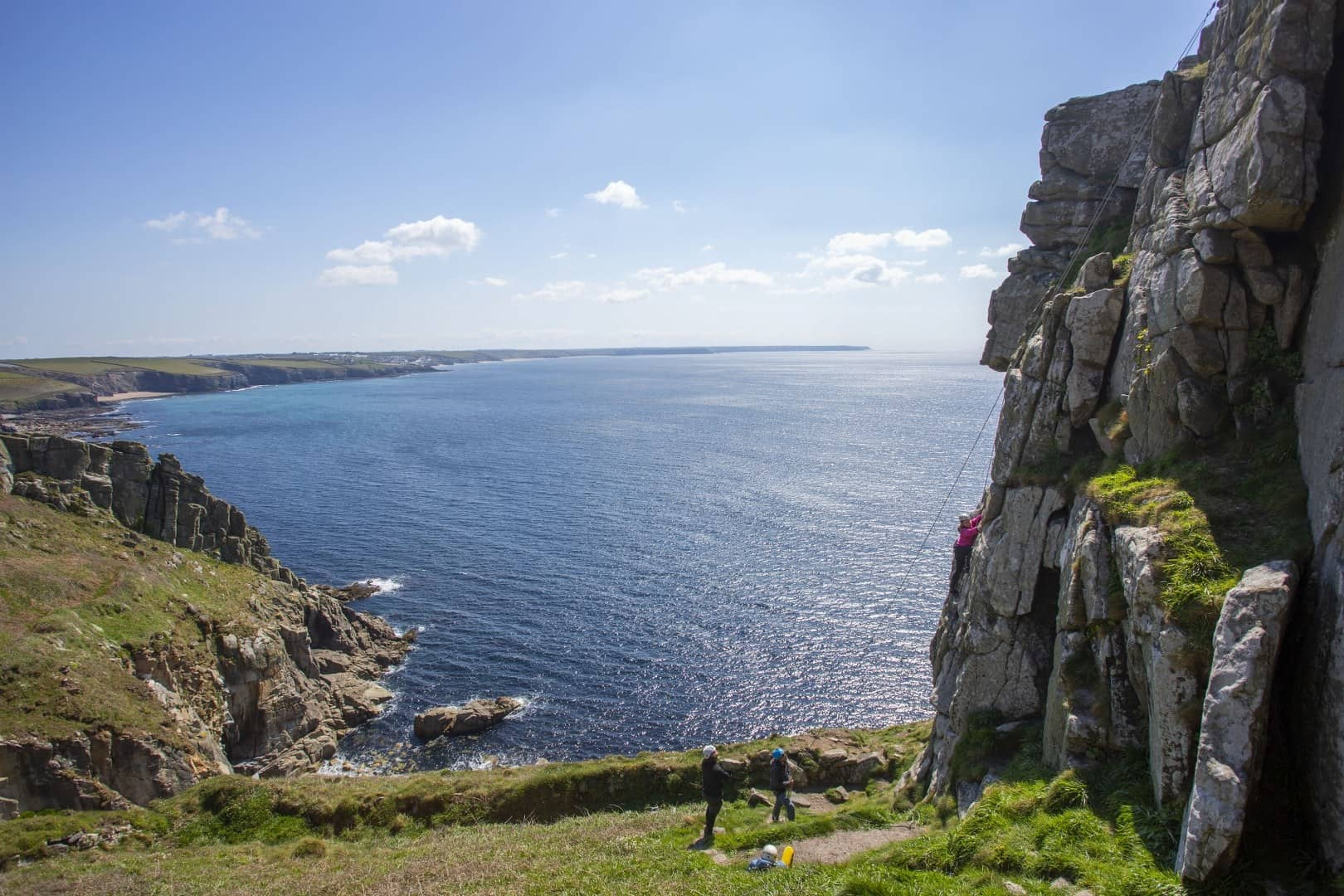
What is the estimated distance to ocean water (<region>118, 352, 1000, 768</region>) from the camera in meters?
50.1

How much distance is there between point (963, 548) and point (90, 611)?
46909mm

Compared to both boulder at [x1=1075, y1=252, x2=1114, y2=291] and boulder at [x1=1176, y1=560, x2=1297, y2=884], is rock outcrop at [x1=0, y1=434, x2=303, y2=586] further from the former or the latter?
boulder at [x1=1176, y1=560, x2=1297, y2=884]

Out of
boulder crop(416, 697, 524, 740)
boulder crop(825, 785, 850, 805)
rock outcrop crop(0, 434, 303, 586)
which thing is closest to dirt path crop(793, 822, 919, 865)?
boulder crop(825, 785, 850, 805)

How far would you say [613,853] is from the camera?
21.0m

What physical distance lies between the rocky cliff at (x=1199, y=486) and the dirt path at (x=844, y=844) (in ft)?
7.75

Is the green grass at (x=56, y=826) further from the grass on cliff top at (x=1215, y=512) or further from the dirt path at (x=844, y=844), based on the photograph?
the grass on cliff top at (x=1215, y=512)

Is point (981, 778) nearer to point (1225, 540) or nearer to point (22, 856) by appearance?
point (1225, 540)

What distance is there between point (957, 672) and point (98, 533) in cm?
5644

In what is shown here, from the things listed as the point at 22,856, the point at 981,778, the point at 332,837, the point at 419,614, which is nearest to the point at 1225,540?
the point at 981,778

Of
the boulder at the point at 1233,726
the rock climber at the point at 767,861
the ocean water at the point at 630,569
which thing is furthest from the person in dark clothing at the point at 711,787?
the ocean water at the point at 630,569

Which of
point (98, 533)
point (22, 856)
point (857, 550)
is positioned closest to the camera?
point (22, 856)

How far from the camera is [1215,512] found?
54.8ft

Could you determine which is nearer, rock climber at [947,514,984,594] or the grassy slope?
the grassy slope

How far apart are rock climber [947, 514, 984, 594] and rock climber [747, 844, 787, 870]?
52.9 ft
